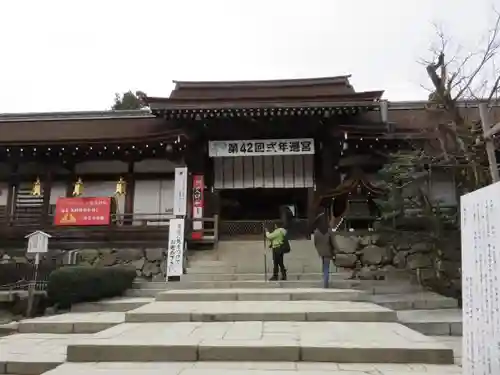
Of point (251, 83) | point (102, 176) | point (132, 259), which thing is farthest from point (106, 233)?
point (251, 83)

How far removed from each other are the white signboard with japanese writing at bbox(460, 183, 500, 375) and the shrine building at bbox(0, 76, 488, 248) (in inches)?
385

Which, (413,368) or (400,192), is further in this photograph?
(400,192)

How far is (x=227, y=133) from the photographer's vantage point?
14938 mm

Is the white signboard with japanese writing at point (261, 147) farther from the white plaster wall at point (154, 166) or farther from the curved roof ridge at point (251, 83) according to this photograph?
the curved roof ridge at point (251, 83)

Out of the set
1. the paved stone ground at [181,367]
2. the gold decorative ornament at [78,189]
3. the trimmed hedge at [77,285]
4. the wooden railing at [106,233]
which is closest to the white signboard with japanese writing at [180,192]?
the wooden railing at [106,233]

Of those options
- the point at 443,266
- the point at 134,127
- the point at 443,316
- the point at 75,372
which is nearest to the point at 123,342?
the point at 75,372

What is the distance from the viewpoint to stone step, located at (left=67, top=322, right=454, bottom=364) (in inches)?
190

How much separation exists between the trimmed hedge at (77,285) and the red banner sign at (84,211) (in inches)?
162

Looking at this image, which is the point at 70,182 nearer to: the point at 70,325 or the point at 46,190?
the point at 46,190

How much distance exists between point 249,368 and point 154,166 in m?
11.6

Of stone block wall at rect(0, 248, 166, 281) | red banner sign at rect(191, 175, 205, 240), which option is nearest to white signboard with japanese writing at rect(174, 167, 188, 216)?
red banner sign at rect(191, 175, 205, 240)

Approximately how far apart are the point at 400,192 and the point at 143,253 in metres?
7.46

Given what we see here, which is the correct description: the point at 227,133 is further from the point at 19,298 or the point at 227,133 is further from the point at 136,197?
the point at 19,298

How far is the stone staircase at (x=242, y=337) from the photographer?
473 centimetres
